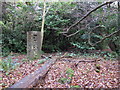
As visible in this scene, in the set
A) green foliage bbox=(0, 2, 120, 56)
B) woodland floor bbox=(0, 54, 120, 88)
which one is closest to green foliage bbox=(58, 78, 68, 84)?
woodland floor bbox=(0, 54, 120, 88)

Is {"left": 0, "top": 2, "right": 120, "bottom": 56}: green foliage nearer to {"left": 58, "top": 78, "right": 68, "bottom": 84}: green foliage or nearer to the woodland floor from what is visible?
the woodland floor

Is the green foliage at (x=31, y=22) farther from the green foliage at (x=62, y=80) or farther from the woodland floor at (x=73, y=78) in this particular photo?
the green foliage at (x=62, y=80)

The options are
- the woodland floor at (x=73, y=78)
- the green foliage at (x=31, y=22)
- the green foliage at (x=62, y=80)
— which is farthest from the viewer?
the green foliage at (x=31, y=22)

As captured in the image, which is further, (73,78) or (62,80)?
(73,78)

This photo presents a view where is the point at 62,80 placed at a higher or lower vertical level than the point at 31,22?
lower

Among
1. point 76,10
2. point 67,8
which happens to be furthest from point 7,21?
point 76,10

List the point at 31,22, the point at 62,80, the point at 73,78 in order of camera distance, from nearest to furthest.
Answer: the point at 62,80 → the point at 73,78 → the point at 31,22

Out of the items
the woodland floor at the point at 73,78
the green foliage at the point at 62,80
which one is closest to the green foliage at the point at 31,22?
the woodland floor at the point at 73,78

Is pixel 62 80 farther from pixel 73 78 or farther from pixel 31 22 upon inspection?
pixel 31 22

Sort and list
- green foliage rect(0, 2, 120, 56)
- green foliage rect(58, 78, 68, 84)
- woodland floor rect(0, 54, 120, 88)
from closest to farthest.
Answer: woodland floor rect(0, 54, 120, 88) → green foliage rect(58, 78, 68, 84) → green foliage rect(0, 2, 120, 56)

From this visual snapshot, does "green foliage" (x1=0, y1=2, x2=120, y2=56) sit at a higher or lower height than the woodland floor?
higher

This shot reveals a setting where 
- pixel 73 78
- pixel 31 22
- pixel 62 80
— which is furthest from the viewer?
pixel 31 22

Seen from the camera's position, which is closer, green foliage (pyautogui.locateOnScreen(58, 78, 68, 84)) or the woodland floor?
the woodland floor

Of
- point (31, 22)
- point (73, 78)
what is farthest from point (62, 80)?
point (31, 22)
